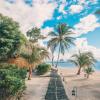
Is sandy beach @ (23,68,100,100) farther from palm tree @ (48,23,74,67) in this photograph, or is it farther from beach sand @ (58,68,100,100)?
palm tree @ (48,23,74,67)

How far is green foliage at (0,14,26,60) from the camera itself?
23375mm

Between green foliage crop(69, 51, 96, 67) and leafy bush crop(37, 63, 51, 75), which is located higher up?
green foliage crop(69, 51, 96, 67)

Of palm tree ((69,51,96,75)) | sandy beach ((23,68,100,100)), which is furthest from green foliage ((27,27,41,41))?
sandy beach ((23,68,100,100))

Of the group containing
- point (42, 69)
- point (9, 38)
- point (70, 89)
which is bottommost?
point (70, 89)

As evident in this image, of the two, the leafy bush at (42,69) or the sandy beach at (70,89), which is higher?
the leafy bush at (42,69)

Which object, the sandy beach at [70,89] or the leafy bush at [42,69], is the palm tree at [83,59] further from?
the sandy beach at [70,89]

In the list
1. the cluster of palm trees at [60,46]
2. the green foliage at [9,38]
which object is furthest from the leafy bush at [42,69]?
the green foliage at [9,38]

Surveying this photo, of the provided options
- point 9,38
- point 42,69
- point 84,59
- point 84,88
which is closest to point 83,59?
point 84,59

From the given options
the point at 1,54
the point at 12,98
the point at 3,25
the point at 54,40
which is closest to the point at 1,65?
the point at 1,54

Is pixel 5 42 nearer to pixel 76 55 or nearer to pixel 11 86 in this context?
pixel 11 86

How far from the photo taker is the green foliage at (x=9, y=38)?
23375mm

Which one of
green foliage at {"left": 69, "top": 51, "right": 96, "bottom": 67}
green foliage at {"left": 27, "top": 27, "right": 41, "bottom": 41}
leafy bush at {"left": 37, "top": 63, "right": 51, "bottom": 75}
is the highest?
green foliage at {"left": 27, "top": 27, "right": 41, "bottom": 41}

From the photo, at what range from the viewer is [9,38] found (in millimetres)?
24094

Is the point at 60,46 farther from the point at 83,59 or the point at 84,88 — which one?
the point at 84,88
